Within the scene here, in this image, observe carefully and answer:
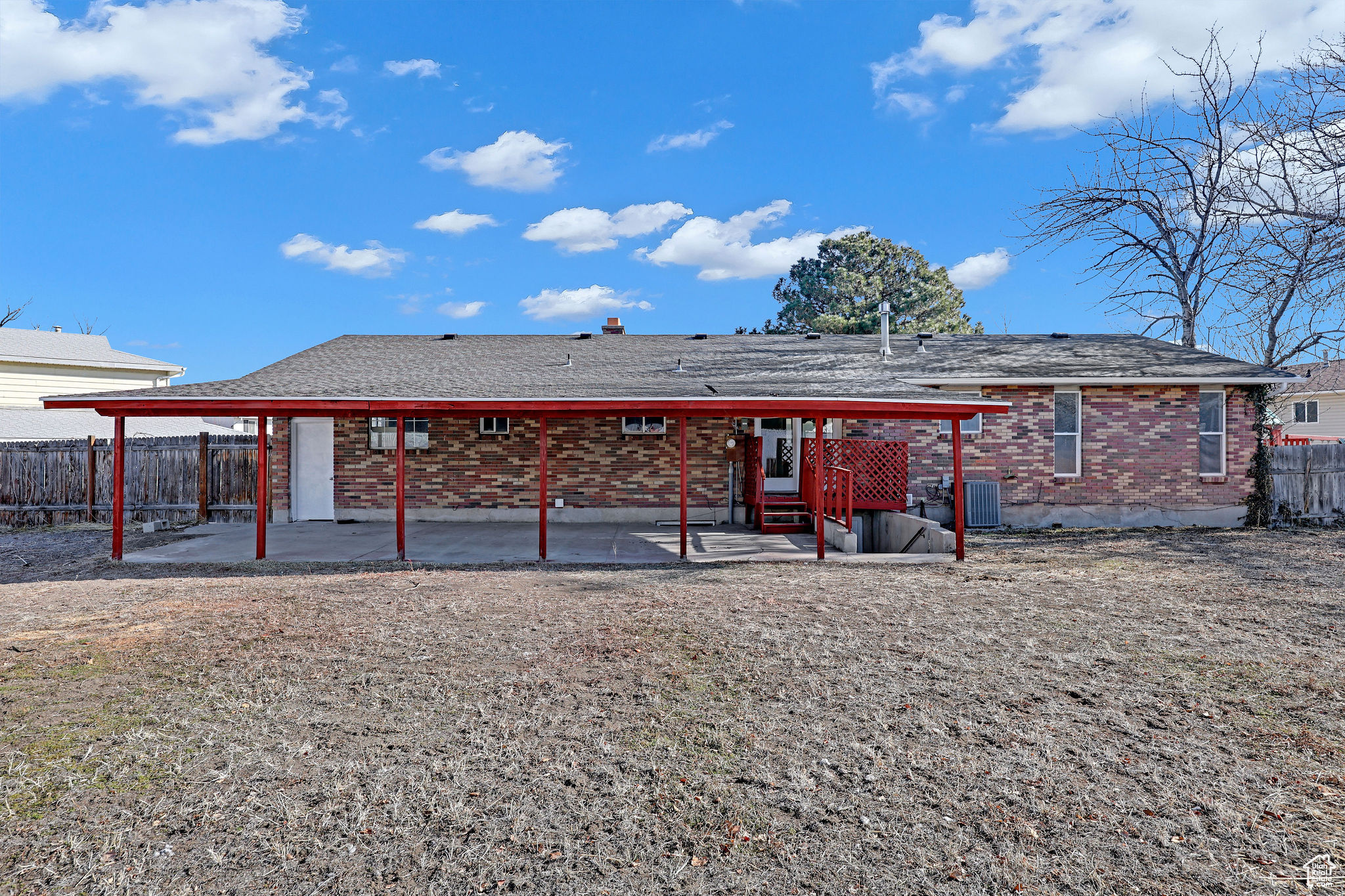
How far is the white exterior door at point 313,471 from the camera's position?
13742 millimetres

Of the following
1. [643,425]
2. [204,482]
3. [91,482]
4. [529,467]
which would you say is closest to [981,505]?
[643,425]

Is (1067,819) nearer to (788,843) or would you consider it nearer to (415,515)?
(788,843)

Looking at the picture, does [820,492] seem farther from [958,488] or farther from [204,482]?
[204,482]

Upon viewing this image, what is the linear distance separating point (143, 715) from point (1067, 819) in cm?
518

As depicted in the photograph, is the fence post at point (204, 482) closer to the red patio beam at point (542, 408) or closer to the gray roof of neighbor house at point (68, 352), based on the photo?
the red patio beam at point (542, 408)

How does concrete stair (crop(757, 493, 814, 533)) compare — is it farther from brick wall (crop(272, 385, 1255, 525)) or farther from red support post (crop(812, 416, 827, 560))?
red support post (crop(812, 416, 827, 560))

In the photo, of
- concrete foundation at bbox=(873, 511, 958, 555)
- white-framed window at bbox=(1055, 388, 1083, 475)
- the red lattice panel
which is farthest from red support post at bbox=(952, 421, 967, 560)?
white-framed window at bbox=(1055, 388, 1083, 475)

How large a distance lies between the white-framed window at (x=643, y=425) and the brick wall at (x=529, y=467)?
0.50ft

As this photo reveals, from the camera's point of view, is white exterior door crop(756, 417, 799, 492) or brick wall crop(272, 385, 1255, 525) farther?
white exterior door crop(756, 417, 799, 492)

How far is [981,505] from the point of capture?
1345 centimetres

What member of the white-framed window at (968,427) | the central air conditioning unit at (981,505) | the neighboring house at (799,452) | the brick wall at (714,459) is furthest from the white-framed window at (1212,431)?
the white-framed window at (968,427)

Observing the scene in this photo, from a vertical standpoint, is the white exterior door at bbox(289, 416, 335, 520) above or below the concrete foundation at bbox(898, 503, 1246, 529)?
above

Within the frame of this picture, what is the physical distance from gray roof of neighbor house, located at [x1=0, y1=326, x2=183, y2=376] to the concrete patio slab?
40.4 ft

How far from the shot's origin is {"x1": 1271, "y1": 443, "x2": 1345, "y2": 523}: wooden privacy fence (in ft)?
46.0
